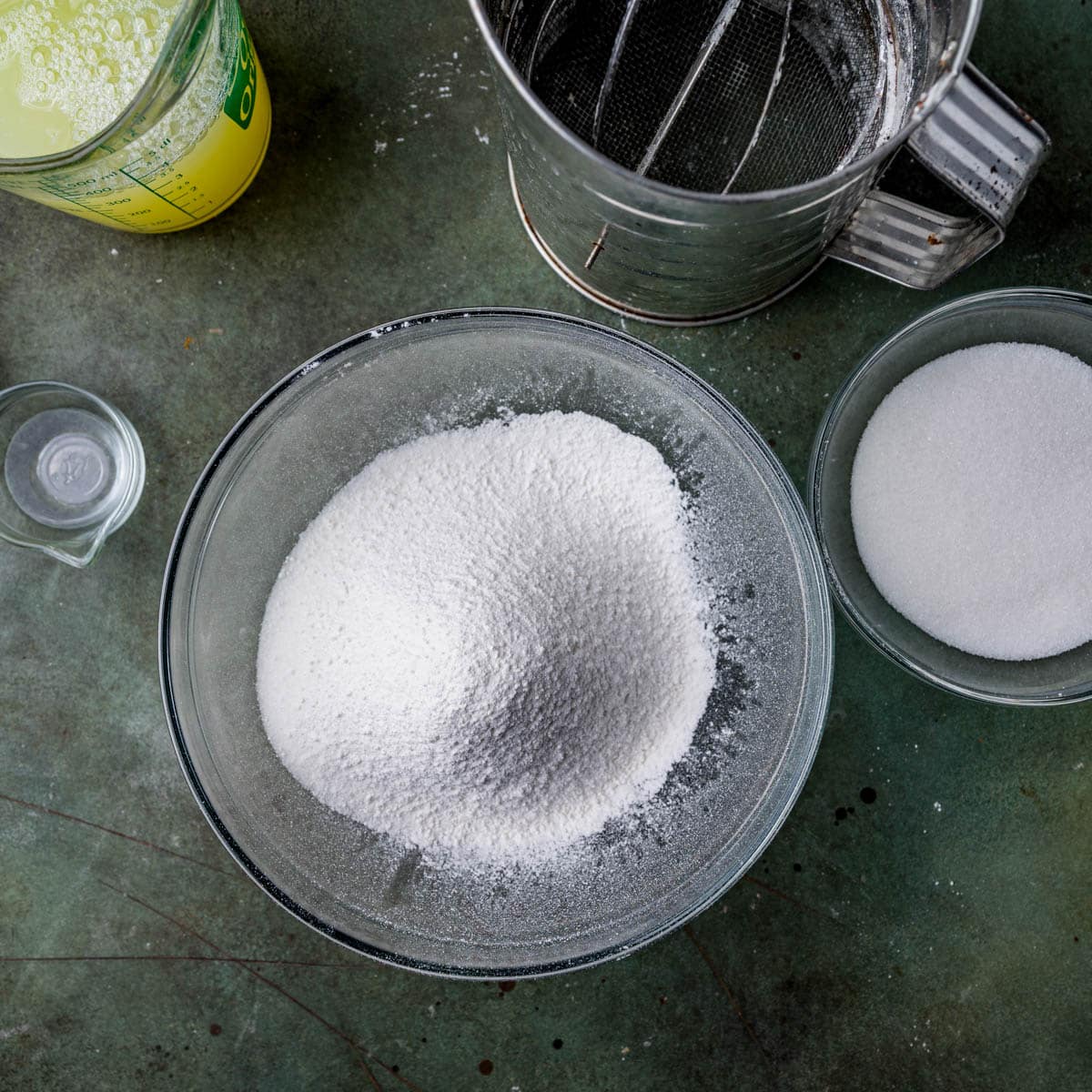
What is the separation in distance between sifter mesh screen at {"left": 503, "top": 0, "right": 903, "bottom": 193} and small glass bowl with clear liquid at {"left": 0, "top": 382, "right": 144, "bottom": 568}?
0.43 metres

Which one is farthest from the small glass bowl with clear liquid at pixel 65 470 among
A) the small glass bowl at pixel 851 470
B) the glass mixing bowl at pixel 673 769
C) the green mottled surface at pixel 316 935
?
the small glass bowl at pixel 851 470

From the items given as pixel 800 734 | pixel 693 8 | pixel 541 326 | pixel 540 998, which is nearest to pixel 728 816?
pixel 800 734

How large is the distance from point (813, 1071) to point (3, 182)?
90 cm

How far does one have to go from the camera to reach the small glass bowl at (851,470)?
2.35 ft

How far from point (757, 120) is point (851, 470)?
269 millimetres

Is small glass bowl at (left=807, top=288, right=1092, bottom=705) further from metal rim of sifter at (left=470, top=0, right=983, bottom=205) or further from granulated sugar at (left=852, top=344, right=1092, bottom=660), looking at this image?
metal rim of sifter at (left=470, top=0, right=983, bottom=205)

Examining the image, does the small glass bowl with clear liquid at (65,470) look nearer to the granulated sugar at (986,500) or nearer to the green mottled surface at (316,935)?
the green mottled surface at (316,935)

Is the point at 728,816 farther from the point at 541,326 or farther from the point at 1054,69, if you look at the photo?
the point at 1054,69

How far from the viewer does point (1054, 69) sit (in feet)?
2.46

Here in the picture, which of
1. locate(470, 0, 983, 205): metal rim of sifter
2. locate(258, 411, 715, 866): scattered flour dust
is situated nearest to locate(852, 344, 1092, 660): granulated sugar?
locate(258, 411, 715, 866): scattered flour dust

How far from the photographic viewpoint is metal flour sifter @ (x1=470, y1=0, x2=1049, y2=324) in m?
0.60

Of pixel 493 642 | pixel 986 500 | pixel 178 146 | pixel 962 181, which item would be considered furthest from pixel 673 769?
pixel 178 146

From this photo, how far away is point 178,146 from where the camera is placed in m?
0.62

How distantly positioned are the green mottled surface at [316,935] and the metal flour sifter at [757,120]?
101 millimetres
